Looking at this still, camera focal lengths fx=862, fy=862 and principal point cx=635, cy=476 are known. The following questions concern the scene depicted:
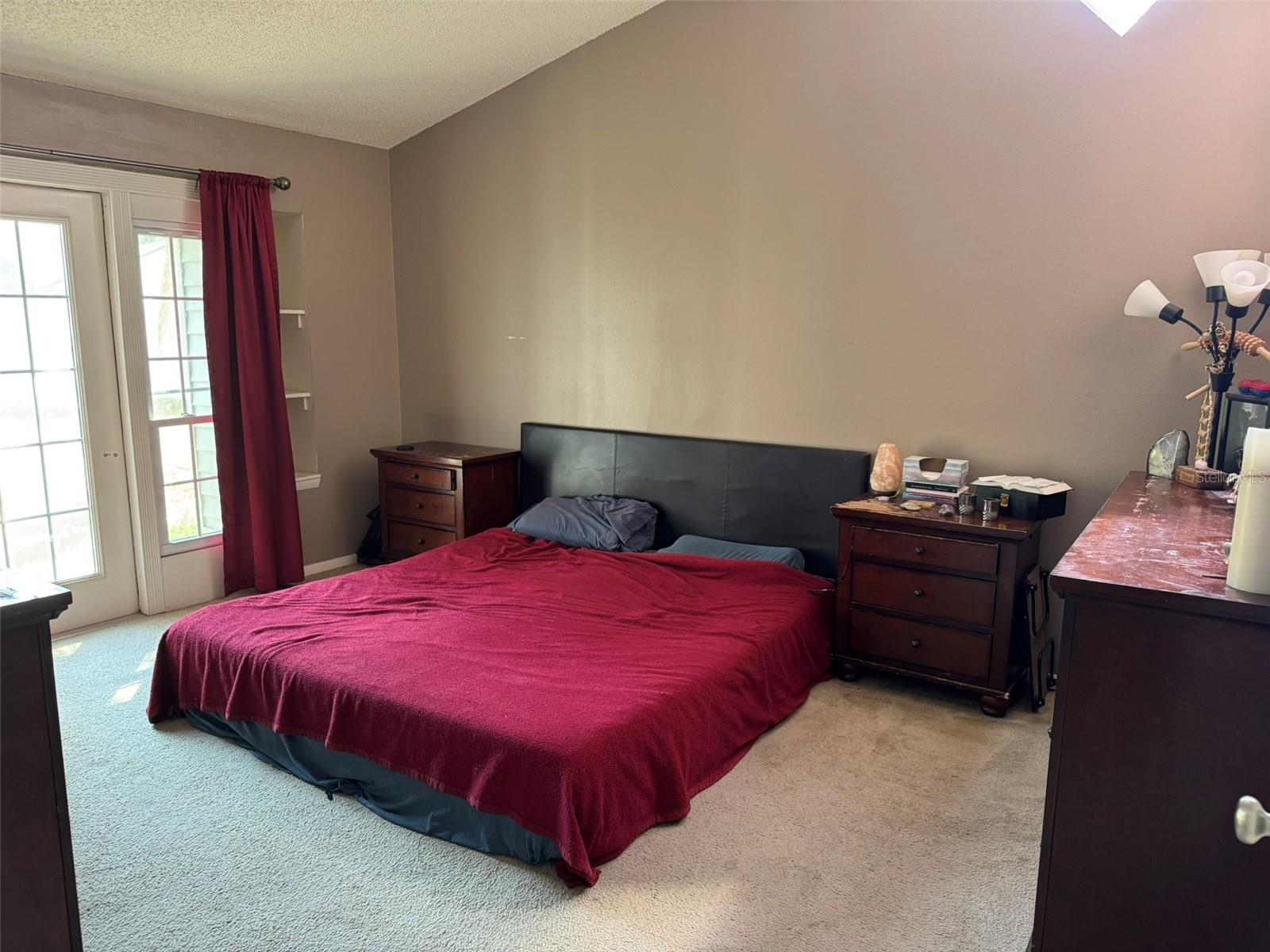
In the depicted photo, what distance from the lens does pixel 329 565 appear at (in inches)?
194

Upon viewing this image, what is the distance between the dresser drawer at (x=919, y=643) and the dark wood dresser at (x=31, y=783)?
102 inches

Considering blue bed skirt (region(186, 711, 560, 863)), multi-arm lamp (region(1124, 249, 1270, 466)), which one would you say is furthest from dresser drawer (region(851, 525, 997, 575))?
blue bed skirt (region(186, 711, 560, 863))

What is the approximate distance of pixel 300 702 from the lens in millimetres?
2613

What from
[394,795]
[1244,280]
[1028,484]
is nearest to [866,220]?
[1028,484]

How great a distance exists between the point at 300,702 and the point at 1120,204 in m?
3.22

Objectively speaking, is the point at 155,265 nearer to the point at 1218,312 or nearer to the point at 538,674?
the point at 538,674

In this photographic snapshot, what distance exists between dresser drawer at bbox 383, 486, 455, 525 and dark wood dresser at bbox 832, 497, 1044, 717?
6.97 ft

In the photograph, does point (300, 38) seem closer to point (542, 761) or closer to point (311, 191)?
point (311, 191)

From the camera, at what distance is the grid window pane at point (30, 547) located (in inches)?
145

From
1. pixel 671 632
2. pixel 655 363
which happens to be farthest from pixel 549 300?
pixel 671 632

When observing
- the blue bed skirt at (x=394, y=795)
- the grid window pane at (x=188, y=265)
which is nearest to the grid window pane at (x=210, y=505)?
the grid window pane at (x=188, y=265)

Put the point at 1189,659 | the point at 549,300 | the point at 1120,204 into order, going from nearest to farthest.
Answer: the point at 1189,659, the point at 1120,204, the point at 549,300

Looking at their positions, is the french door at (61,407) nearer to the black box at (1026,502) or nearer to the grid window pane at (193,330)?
the grid window pane at (193,330)

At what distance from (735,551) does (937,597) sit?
0.94 metres
